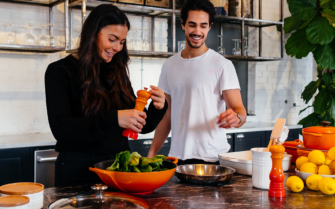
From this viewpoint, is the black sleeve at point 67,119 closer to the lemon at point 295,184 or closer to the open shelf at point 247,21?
the lemon at point 295,184

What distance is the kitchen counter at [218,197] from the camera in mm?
1286

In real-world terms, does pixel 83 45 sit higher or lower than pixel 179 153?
higher

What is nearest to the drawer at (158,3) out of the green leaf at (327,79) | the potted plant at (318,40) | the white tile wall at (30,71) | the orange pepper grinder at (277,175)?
the white tile wall at (30,71)

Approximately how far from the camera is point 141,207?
1183 millimetres

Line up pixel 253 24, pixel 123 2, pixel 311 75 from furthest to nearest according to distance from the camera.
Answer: pixel 311 75
pixel 253 24
pixel 123 2

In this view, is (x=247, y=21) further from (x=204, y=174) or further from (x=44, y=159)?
(x=204, y=174)

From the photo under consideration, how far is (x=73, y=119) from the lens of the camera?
157 centimetres

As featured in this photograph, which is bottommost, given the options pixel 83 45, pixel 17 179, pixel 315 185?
pixel 17 179

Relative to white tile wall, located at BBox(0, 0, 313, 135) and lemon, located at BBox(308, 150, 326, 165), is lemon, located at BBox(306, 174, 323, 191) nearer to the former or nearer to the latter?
lemon, located at BBox(308, 150, 326, 165)

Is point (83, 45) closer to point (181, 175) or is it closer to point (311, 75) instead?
point (181, 175)

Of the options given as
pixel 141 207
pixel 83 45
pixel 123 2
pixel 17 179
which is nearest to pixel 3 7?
pixel 123 2

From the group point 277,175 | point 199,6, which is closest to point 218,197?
point 277,175

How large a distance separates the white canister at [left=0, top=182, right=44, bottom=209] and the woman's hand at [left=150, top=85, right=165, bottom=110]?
2.18 ft

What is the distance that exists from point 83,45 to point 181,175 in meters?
0.82
